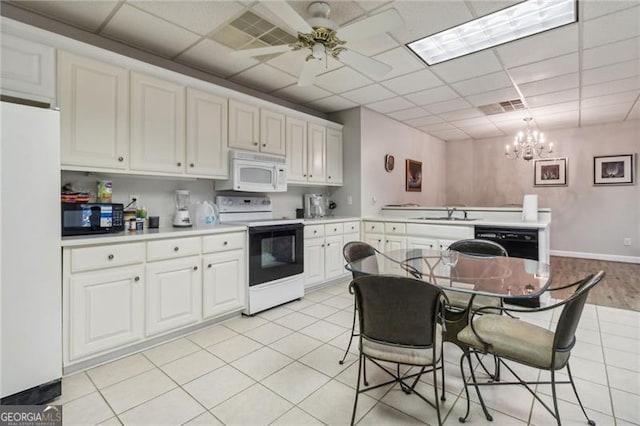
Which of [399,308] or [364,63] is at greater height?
[364,63]

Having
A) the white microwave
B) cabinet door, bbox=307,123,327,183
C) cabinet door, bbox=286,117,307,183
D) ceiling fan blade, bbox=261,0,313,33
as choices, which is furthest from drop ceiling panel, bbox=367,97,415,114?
ceiling fan blade, bbox=261,0,313,33

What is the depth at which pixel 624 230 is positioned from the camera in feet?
18.9

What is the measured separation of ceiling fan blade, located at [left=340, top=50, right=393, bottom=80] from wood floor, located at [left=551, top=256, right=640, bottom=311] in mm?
2204

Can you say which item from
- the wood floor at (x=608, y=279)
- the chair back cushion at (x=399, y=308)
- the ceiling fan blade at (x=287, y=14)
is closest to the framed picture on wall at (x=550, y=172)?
the wood floor at (x=608, y=279)

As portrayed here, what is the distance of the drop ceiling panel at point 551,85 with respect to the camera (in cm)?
362

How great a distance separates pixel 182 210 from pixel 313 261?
1.68 m

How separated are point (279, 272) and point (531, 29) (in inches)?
127

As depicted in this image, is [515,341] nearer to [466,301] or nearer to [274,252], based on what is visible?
[466,301]

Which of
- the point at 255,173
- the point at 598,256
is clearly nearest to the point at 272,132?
the point at 255,173

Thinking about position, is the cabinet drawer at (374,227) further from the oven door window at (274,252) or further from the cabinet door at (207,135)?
the cabinet door at (207,135)

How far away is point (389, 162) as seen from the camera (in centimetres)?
532

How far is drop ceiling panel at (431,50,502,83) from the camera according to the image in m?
3.12

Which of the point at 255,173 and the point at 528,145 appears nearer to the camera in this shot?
the point at 255,173

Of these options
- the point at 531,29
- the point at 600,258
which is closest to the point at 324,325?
the point at 531,29
